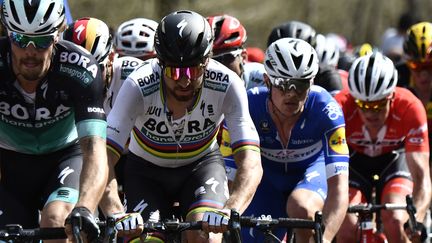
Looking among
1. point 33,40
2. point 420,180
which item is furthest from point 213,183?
point 420,180

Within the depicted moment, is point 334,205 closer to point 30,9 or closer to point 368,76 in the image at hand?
point 368,76

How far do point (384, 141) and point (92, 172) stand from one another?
14.4 ft

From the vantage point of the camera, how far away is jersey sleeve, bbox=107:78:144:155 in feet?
26.2

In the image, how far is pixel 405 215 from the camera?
10.3m

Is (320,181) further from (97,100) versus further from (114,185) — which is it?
(97,100)

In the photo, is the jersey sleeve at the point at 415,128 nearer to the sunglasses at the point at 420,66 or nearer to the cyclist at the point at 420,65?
the cyclist at the point at 420,65

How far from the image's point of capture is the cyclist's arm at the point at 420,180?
980 centimetres

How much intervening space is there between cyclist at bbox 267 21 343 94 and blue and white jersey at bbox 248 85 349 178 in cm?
253

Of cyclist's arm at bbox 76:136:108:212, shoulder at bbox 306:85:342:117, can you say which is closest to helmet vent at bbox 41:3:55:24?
cyclist's arm at bbox 76:136:108:212

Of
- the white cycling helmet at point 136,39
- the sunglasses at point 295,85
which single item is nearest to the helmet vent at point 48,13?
the sunglasses at point 295,85

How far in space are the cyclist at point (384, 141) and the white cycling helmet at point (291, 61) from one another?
45.1 inches

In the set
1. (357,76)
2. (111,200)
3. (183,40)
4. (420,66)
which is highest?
(420,66)

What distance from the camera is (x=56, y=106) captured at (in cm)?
761

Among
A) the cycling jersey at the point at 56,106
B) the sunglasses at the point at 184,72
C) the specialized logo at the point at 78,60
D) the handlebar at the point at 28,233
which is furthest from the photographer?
the sunglasses at the point at 184,72
